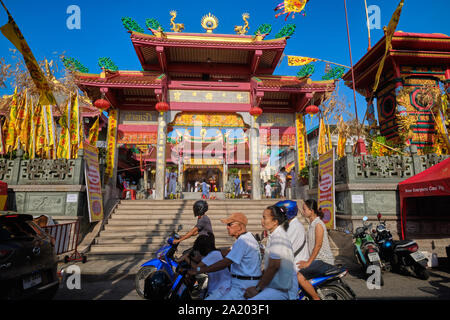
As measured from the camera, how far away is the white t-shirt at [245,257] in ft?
7.88

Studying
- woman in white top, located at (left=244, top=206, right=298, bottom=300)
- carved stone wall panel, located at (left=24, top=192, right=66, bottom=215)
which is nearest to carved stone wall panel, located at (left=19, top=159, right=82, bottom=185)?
carved stone wall panel, located at (left=24, top=192, right=66, bottom=215)

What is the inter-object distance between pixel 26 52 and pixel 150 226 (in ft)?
20.3

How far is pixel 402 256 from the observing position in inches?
225

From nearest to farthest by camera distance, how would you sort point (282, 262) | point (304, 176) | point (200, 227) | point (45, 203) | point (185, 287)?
1. point (282, 262)
2. point (185, 287)
3. point (200, 227)
4. point (45, 203)
5. point (304, 176)

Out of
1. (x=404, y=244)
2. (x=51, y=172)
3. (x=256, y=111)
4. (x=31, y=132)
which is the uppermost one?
(x=256, y=111)

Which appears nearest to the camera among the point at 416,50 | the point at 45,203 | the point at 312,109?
the point at 45,203

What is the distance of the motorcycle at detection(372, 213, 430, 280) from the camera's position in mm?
5438

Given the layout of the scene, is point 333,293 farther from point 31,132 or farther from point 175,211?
point 31,132

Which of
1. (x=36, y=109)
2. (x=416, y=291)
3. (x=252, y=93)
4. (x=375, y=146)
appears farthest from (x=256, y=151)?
(x=36, y=109)

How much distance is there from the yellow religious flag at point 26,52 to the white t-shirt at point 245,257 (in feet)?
24.8

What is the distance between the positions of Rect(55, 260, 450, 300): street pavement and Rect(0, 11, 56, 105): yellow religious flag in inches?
209

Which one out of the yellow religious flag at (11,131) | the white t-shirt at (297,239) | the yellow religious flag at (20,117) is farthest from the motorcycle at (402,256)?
the yellow religious flag at (11,131)

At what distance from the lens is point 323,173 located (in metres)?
9.01

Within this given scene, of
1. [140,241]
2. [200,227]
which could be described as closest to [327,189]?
[200,227]
